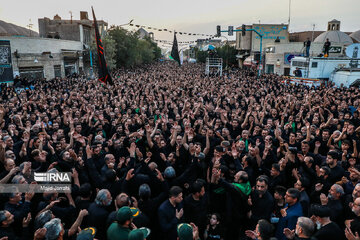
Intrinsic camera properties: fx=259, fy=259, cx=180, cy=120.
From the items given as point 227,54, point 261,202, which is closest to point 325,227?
point 261,202

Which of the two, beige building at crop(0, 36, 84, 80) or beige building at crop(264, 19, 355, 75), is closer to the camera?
beige building at crop(0, 36, 84, 80)

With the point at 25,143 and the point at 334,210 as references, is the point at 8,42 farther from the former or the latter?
the point at 334,210

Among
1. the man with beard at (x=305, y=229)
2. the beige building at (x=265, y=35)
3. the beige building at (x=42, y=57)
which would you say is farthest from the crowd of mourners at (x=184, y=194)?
the beige building at (x=265, y=35)

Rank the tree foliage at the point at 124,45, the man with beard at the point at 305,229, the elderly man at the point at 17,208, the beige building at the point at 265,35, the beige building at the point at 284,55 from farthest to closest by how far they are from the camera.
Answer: the beige building at the point at 265,35 < the tree foliage at the point at 124,45 < the beige building at the point at 284,55 < the elderly man at the point at 17,208 < the man with beard at the point at 305,229

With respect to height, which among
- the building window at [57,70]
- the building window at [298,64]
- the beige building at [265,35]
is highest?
the beige building at [265,35]

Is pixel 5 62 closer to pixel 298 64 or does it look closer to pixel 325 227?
pixel 325 227

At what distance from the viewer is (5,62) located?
18.4 meters

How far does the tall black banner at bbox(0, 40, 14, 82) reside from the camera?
59.3ft

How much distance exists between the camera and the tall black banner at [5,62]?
18072 mm

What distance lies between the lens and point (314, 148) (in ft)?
21.0

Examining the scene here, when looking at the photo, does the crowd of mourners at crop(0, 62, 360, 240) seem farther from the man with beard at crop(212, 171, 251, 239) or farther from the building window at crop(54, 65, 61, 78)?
the building window at crop(54, 65, 61, 78)

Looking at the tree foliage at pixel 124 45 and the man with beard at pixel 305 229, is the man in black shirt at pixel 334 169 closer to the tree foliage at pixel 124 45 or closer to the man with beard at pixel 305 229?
the man with beard at pixel 305 229

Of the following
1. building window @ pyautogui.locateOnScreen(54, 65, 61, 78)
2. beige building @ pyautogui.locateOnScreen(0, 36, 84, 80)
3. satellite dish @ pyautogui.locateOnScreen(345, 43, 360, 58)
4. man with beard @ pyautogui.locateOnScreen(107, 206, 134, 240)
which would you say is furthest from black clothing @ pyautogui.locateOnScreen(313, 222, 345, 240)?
building window @ pyautogui.locateOnScreen(54, 65, 61, 78)

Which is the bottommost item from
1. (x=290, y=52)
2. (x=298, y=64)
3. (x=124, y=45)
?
(x=298, y=64)
